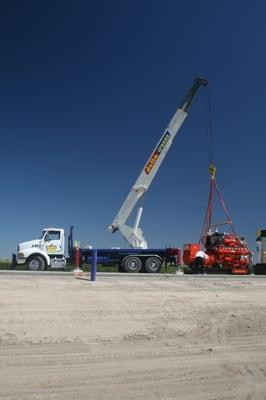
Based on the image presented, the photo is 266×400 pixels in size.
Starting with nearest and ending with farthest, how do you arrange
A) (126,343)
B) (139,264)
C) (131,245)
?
1. (126,343)
2. (139,264)
3. (131,245)

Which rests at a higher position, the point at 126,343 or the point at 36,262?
the point at 36,262

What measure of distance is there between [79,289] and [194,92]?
2068 cm

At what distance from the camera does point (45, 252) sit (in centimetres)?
2981

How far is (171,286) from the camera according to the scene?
1769 cm

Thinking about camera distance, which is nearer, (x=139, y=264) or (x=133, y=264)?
(x=133, y=264)

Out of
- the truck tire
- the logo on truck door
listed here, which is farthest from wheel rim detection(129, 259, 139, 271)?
the logo on truck door

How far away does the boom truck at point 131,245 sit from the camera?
29.4 meters

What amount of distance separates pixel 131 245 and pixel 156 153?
5.83m

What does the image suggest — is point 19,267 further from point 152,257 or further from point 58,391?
point 58,391

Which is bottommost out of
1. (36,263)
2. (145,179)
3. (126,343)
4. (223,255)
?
(126,343)

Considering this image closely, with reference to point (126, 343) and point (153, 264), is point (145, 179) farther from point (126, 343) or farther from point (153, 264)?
point (126, 343)

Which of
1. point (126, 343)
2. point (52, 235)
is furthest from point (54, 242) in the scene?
point (126, 343)

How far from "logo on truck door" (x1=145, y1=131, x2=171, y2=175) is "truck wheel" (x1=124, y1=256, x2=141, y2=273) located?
5.64m

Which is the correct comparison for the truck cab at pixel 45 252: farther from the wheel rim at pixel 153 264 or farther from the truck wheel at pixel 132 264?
the wheel rim at pixel 153 264
